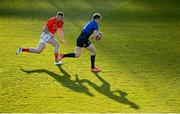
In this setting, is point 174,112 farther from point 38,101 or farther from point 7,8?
point 7,8

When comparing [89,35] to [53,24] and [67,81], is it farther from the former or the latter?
[67,81]

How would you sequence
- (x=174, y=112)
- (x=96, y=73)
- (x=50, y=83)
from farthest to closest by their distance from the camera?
(x=96, y=73)
(x=50, y=83)
(x=174, y=112)

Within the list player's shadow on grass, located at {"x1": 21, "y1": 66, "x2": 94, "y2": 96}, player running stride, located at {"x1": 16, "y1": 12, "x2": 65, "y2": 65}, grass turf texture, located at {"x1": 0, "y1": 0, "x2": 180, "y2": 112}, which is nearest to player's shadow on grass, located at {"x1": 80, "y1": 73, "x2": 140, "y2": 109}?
grass turf texture, located at {"x1": 0, "y1": 0, "x2": 180, "y2": 112}

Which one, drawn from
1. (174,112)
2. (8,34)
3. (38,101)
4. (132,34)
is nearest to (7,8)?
(8,34)

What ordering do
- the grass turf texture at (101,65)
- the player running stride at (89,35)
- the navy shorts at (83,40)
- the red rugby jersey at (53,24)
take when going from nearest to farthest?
the grass turf texture at (101,65), the player running stride at (89,35), the navy shorts at (83,40), the red rugby jersey at (53,24)

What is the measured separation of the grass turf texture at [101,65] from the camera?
1339 centimetres

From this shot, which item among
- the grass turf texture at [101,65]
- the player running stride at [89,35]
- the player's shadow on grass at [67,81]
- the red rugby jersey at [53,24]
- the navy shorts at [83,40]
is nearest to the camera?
the grass turf texture at [101,65]

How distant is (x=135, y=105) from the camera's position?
13195 mm

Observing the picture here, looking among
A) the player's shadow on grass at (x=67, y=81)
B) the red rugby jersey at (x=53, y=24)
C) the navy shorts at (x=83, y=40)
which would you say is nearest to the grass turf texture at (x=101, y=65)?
the player's shadow on grass at (x=67, y=81)

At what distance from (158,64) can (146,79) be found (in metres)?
1.81

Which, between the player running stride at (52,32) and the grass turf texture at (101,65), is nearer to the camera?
the grass turf texture at (101,65)

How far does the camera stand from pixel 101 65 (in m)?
17.0

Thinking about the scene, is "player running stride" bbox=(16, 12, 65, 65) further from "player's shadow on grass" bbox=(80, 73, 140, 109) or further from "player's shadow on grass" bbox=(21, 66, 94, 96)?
"player's shadow on grass" bbox=(80, 73, 140, 109)

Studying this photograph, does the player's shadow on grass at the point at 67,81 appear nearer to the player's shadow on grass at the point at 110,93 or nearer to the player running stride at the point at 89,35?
the player's shadow on grass at the point at 110,93
